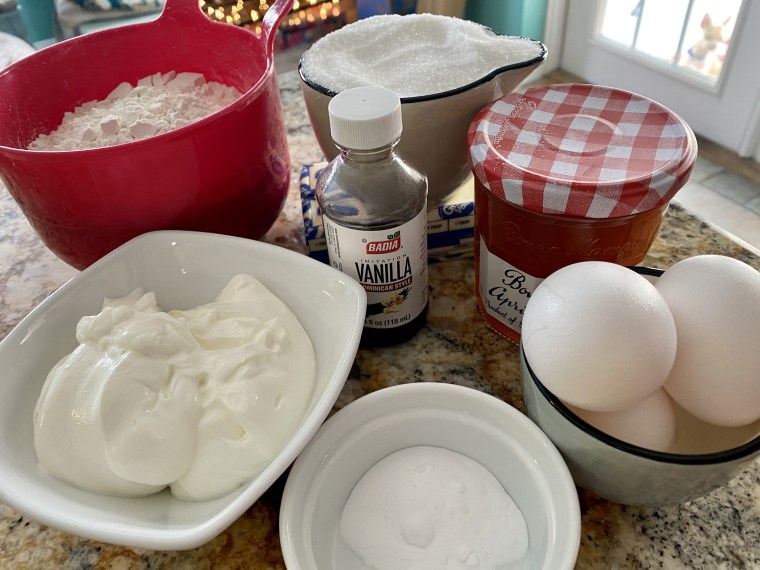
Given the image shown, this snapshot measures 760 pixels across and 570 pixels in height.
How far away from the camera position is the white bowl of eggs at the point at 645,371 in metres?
0.42

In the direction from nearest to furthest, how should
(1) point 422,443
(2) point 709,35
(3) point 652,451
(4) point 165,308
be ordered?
(3) point 652,451, (1) point 422,443, (4) point 165,308, (2) point 709,35

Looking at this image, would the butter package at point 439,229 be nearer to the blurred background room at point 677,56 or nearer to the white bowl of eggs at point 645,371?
the white bowl of eggs at point 645,371

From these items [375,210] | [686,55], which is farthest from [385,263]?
[686,55]

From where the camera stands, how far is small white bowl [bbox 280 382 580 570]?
1.46 ft

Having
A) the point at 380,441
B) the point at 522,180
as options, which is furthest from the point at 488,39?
the point at 380,441

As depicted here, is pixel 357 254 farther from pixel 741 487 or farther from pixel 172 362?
pixel 741 487

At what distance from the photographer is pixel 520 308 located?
621 mm

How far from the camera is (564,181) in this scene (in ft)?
1.66

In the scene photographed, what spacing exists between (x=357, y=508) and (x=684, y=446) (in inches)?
10.7

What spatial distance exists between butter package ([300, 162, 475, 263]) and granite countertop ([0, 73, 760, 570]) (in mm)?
23

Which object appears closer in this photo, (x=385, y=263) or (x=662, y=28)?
(x=385, y=263)

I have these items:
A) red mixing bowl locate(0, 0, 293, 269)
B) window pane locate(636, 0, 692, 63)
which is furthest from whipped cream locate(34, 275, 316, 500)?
window pane locate(636, 0, 692, 63)

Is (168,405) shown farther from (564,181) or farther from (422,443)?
(564,181)

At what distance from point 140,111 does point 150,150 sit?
0.14 meters
